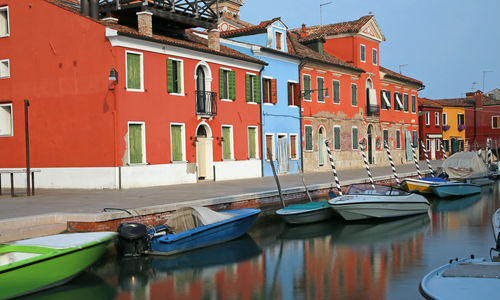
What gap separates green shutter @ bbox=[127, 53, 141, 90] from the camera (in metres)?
21.0

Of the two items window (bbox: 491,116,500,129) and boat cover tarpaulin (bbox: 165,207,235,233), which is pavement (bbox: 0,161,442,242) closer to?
boat cover tarpaulin (bbox: 165,207,235,233)

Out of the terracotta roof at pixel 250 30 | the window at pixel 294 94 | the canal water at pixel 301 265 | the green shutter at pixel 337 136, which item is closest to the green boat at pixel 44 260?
the canal water at pixel 301 265

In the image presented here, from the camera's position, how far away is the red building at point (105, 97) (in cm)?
2077

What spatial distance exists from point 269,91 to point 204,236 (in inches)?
678

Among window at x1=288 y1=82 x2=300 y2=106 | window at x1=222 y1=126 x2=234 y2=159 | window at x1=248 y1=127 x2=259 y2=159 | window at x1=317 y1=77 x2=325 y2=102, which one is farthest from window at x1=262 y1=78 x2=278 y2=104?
window at x1=317 y1=77 x2=325 y2=102

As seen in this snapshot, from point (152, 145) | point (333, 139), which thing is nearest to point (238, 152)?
point (152, 145)

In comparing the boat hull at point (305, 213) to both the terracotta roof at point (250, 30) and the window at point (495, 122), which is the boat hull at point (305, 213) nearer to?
the terracotta roof at point (250, 30)

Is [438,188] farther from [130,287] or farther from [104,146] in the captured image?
[130,287]

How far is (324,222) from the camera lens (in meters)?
17.5

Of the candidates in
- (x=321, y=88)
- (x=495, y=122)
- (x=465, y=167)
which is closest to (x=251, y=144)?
(x=321, y=88)

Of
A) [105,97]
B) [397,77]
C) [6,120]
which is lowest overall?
[6,120]

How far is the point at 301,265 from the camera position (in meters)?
12.1

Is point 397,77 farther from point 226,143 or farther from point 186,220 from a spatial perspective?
point 186,220

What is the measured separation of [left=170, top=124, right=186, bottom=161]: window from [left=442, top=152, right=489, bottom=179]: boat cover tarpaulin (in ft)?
47.0
